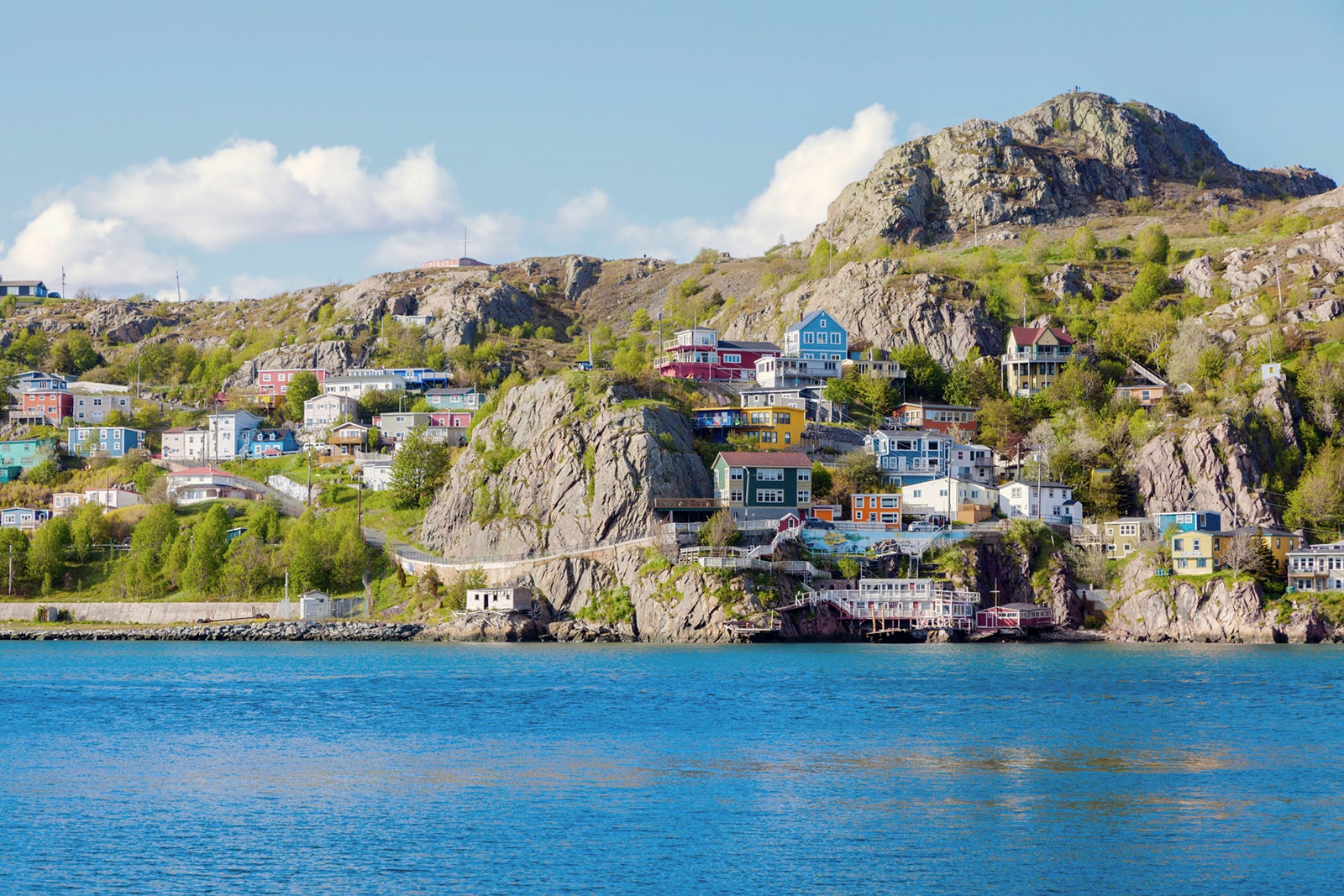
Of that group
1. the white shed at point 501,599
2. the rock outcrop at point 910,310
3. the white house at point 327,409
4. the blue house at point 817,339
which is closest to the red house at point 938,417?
the blue house at point 817,339

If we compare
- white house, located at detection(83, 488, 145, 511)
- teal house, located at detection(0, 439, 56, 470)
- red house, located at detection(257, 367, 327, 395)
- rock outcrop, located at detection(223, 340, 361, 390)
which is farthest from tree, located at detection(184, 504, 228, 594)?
rock outcrop, located at detection(223, 340, 361, 390)

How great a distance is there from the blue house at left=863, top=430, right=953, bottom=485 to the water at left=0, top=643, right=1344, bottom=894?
32100 millimetres

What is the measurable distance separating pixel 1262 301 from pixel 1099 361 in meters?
14.8

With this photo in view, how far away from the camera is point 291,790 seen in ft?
122

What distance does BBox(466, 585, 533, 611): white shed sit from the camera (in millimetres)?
84188

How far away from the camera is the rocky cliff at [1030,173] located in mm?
150500

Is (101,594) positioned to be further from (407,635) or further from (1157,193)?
(1157,193)

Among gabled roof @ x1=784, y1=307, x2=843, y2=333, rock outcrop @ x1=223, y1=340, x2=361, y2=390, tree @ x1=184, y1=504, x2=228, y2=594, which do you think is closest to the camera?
tree @ x1=184, y1=504, x2=228, y2=594

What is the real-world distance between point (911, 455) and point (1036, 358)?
20.1m

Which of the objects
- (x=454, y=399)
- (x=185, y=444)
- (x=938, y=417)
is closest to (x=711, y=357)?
(x=938, y=417)

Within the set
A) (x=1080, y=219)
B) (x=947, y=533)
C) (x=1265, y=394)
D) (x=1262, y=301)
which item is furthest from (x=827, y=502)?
(x=1080, y=219)

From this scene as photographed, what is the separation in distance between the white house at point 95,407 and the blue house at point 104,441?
8.09 metres

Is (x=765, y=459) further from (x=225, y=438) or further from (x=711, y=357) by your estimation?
(x=225, y=438)

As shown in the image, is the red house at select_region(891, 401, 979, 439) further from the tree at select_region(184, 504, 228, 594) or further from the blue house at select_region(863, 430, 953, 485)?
the tree at select_region(184, 504, 228, 594)
